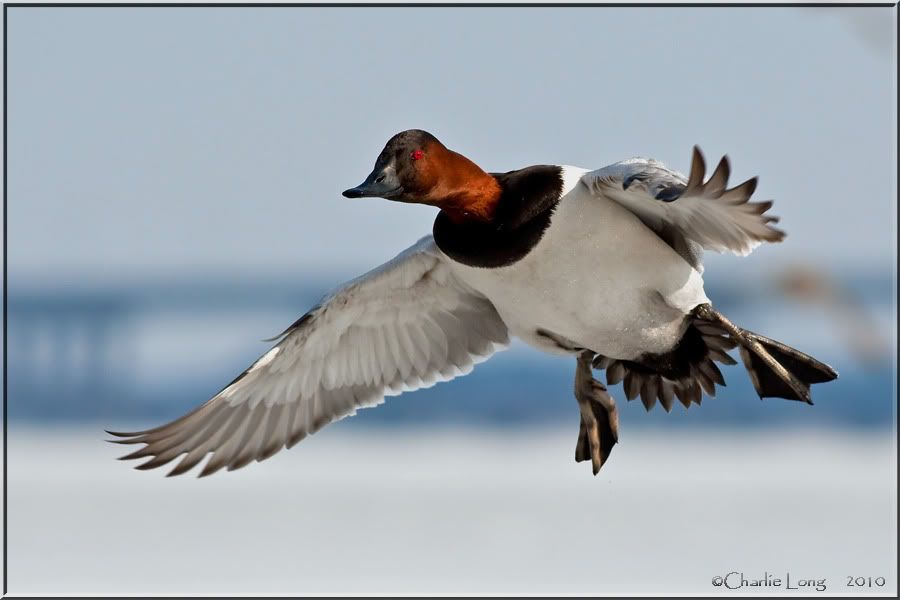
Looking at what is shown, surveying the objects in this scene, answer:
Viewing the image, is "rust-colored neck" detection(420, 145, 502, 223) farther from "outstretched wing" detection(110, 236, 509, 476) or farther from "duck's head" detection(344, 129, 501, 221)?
"outstretched wing" detection(110, 236, 509, 476)

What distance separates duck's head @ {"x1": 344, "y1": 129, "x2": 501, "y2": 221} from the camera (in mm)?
4867

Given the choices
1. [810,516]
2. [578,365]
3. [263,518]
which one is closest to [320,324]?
[578,365]

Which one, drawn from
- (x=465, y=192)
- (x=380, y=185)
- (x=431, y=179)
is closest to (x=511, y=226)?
(x=465, y=192)

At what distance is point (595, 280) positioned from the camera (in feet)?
16.7

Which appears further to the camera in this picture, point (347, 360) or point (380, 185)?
point (347, 360)

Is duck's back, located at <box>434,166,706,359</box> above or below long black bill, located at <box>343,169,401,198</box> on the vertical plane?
below

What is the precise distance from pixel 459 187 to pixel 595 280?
61cm

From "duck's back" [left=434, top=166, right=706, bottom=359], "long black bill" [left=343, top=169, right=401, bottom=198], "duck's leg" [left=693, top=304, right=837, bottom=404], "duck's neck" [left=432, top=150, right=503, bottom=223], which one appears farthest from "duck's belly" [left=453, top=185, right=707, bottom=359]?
"long black bill" [left=343, top=169, right=401, bottom=198]

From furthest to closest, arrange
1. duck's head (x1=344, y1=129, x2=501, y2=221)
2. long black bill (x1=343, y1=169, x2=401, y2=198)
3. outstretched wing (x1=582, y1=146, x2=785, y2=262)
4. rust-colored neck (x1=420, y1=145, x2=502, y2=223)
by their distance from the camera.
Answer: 1. rust-colored neck (x1=420, y1=145, x2=502, y2=223)
2. duck's head (x1=344, y1=129, x2=501, y2=221)
3. long black bill (x1=343, y1=169, x2=401, y2=198)
4. outstretched wing (x1=582, y1=146, x2=785, y2=262)

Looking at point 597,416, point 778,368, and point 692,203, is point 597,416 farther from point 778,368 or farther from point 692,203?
point 692,203

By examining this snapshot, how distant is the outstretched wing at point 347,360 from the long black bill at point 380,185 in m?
0.80

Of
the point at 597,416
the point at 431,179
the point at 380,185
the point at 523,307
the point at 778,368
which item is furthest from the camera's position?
the point at 597,416

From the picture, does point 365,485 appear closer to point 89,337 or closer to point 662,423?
point 662,423

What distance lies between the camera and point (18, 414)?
18.3 metres
